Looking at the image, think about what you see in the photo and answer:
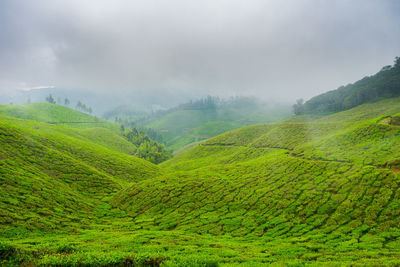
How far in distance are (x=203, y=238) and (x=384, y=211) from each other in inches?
1090

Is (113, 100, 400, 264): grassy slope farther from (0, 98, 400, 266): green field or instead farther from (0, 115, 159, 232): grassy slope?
(0, 115, 159, 232): grassy slope

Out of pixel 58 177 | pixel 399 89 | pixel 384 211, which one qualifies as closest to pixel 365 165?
pixel 384 211

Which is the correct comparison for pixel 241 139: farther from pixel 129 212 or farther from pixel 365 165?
pixel 129 212

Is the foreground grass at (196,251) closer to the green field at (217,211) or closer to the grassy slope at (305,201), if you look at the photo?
the green field at (217,211)

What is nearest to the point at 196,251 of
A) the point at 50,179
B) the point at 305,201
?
the point at 305,201

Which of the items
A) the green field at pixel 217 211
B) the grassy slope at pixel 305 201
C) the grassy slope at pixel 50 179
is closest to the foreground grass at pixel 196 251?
the green field at pixel 217 211

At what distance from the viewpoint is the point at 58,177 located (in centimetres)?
4869

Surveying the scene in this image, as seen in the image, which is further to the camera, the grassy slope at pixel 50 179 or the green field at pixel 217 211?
the grassy slope at pixel 50 179

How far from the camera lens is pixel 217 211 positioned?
37031mm

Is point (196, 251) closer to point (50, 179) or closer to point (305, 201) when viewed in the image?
point (305, 201)

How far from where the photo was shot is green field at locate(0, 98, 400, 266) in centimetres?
1892

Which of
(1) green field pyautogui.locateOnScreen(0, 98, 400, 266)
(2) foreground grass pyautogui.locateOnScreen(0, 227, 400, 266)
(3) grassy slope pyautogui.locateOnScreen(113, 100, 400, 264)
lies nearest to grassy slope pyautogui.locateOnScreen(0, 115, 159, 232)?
(1) green field pyautogui.locateOnScreen(0, 98, 400, 266)

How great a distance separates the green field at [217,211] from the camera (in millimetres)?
18922

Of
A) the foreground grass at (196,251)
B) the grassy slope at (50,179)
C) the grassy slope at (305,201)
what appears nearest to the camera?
the foreground grass at (196,251)
